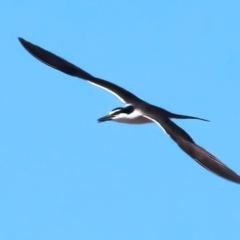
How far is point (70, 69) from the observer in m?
28.4

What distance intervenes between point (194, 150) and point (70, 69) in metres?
6.80

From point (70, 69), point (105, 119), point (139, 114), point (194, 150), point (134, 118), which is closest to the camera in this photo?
point (194, 150)

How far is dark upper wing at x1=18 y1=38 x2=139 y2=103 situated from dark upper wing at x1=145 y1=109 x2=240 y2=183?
2693mm

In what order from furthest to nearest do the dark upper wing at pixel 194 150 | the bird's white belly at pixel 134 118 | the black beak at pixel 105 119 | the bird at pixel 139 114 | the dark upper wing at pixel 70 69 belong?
the dark upper wing at pixel 70 69 → the black beak at pixel 105 119 → the bird's white belly at pixel 134 118 → the bird at pixel 139 114 → the dark upper wing at pixel 194 150

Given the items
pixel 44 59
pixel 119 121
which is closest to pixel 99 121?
pixel 119 121

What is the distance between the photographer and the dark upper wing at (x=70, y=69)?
27828mm

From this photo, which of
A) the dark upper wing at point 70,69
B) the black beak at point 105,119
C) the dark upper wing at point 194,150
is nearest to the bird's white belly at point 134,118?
the black beak at point 105,119

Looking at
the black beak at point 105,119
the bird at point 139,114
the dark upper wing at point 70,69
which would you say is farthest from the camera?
the dark upper wing at point 70,69

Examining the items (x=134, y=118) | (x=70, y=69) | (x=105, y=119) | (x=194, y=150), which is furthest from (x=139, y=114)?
(x=194, y=150)

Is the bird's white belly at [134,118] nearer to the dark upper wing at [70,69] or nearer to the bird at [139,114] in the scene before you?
the bird at [139,114]

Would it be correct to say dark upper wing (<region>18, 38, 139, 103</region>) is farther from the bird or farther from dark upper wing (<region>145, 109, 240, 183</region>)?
dark upper wing (<region>145, 109, 240, 183</region>)

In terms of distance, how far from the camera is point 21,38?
92.6ft

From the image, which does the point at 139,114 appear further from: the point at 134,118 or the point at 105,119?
the point at 105,119

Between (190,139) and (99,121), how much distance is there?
4711 millimetres
